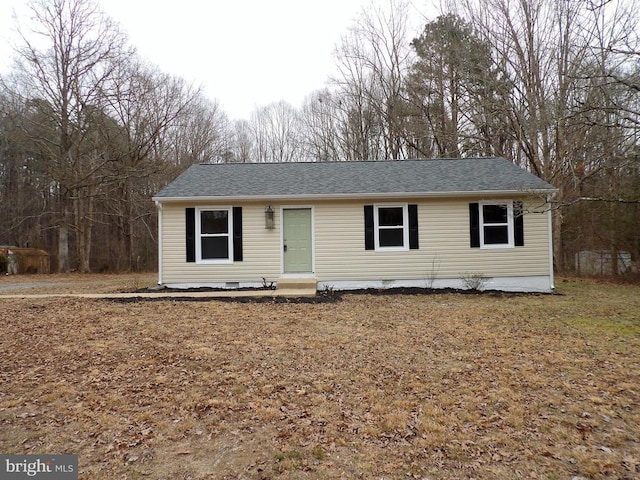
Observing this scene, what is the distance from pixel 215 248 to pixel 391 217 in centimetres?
516

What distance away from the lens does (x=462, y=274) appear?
35.0 feet

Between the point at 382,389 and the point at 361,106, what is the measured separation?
2113cm

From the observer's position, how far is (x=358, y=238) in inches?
423

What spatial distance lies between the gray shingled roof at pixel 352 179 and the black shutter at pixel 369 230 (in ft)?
1.75

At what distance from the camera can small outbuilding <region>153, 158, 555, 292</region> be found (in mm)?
10633

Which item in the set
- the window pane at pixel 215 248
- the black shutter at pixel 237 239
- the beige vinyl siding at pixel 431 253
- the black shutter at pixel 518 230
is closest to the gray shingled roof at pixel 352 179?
the beige vinyl siding at pixel 431 253

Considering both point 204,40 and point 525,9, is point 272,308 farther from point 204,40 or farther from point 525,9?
point 525,9

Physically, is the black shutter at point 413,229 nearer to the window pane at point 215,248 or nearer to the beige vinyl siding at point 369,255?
the beige vinyl siding at point 369,255

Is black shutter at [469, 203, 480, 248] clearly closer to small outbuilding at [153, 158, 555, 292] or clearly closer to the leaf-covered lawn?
small outbuilding at [153, 158, 555, 292]

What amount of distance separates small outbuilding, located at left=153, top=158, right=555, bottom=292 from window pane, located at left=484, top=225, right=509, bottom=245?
29 millimetres

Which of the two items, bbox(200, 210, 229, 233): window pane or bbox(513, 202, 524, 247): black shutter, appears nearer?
bbox(513, 202, 524, 247): black shutter

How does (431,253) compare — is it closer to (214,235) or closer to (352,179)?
(352,179)

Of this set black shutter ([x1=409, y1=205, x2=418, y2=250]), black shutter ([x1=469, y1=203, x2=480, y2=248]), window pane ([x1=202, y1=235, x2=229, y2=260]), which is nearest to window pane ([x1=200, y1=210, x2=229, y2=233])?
window pane ([x1=202, y1=235, x2=229, y2=260])

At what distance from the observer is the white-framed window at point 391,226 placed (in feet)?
35.3
